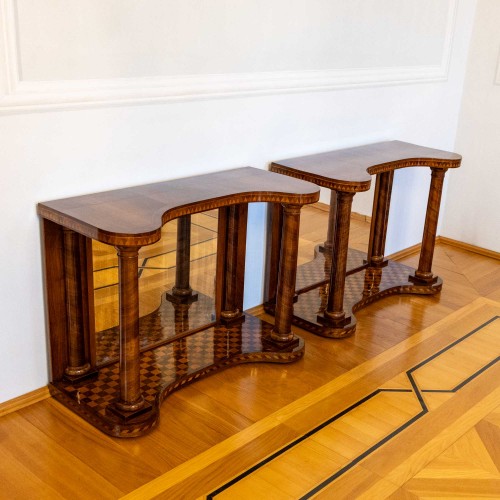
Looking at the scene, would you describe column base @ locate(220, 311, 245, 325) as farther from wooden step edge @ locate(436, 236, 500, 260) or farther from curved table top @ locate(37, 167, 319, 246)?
wooden step edge @ locate(436, 236, 500, 260)

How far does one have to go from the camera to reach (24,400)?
8.02 feet

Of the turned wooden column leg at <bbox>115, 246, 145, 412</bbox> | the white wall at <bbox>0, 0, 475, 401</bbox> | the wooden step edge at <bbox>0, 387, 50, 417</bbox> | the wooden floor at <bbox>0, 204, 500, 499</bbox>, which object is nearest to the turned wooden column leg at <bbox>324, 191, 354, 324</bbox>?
the wooden floor at <bbox>0, 204, 500, 499</bbox>

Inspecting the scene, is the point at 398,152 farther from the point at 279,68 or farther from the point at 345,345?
the point at 345,345

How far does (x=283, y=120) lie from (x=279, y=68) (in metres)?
0.23

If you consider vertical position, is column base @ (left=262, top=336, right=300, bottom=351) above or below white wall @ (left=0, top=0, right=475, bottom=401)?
below

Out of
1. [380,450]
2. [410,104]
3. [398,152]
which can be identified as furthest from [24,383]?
[410,104]

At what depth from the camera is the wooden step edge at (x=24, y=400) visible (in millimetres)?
2397

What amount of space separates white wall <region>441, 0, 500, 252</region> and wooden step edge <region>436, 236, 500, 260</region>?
25 millimetres

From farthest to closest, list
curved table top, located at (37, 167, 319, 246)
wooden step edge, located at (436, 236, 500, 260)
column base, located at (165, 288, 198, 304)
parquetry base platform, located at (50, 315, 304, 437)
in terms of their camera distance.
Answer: wooden step edge, located at (436, 236, 500, 260) → column base, located at (165, 288, 198, 304) → parquetry base platform, located at (50, 315, 304, 437) → curved table top, located at (37, 167, 319, 246)

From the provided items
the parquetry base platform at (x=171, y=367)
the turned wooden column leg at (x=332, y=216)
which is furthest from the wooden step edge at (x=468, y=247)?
the parquetry base platform at (x=171, y=367)

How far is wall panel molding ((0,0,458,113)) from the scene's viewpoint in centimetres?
211

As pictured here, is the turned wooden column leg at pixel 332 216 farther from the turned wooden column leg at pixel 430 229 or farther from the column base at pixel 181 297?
the column base at pixel 181 297

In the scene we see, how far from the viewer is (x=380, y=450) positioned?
90.8 inches

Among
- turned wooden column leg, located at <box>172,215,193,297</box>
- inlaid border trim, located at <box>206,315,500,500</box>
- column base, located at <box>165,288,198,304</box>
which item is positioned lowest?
inlaid border trim, located at <box>206,315,500,500</box>
